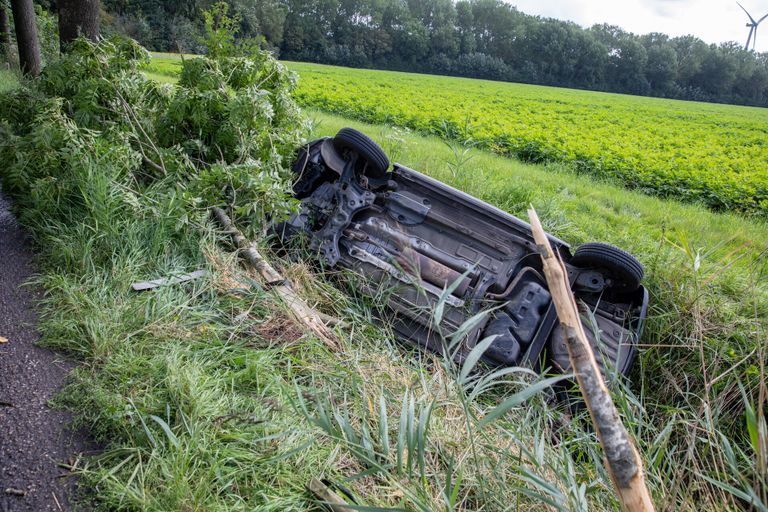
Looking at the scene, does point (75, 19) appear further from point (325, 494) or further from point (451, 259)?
point (325, 494)

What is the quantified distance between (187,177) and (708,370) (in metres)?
4.91

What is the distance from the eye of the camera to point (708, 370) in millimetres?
3885

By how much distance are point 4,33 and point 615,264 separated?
2071 centimetres

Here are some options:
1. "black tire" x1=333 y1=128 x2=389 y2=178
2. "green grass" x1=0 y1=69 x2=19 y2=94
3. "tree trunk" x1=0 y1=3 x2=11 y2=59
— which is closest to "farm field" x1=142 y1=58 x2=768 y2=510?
"black tire" x1=333 y1=128 x2=389 y2=178

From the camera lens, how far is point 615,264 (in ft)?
13.2

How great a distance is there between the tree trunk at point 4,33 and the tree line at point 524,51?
144 feet

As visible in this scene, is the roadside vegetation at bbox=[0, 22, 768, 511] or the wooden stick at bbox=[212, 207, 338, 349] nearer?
the roadside vegetation at bbox=[0, 22, 768, 511]

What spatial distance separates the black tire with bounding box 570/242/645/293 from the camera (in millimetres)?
4027

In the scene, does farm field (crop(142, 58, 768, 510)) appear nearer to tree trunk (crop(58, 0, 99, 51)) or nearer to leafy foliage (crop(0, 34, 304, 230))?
leafy foliage (crop(0, 34, 304, 230))

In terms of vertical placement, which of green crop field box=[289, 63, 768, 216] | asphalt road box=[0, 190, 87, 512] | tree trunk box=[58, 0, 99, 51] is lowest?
asphalt road box=[0, 190, 87, 512]

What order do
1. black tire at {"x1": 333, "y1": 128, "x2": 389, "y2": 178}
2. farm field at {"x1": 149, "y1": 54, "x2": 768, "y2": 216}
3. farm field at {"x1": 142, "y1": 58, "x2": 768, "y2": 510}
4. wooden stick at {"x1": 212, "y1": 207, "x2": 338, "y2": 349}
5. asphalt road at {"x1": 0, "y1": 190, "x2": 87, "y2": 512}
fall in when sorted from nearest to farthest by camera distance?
asphalt road at {"x1": 0, "y1": 190, "x2": 87, "y2": 512}, farm field at {"x1": 142, "y1": 58, "x2": 768, "y2": 510}, wooden stick at {"x1": 212, "y1": 207, "x2": 338, "y2": 349}, black tire at {"x1": 333, "y1": 128, "x2": 389, "y2": 178}, farm field at {"x1": 149, "y1": 54, "x2": 768, "y2": 216}

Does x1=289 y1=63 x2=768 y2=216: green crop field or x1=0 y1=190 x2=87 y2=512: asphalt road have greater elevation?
x1=289 y1=63 x2=768 y2=216: green crop field

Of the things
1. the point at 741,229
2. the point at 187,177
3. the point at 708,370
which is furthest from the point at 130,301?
the point at 741,229

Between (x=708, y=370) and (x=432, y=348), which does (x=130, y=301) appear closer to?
(x=432, y=348)
